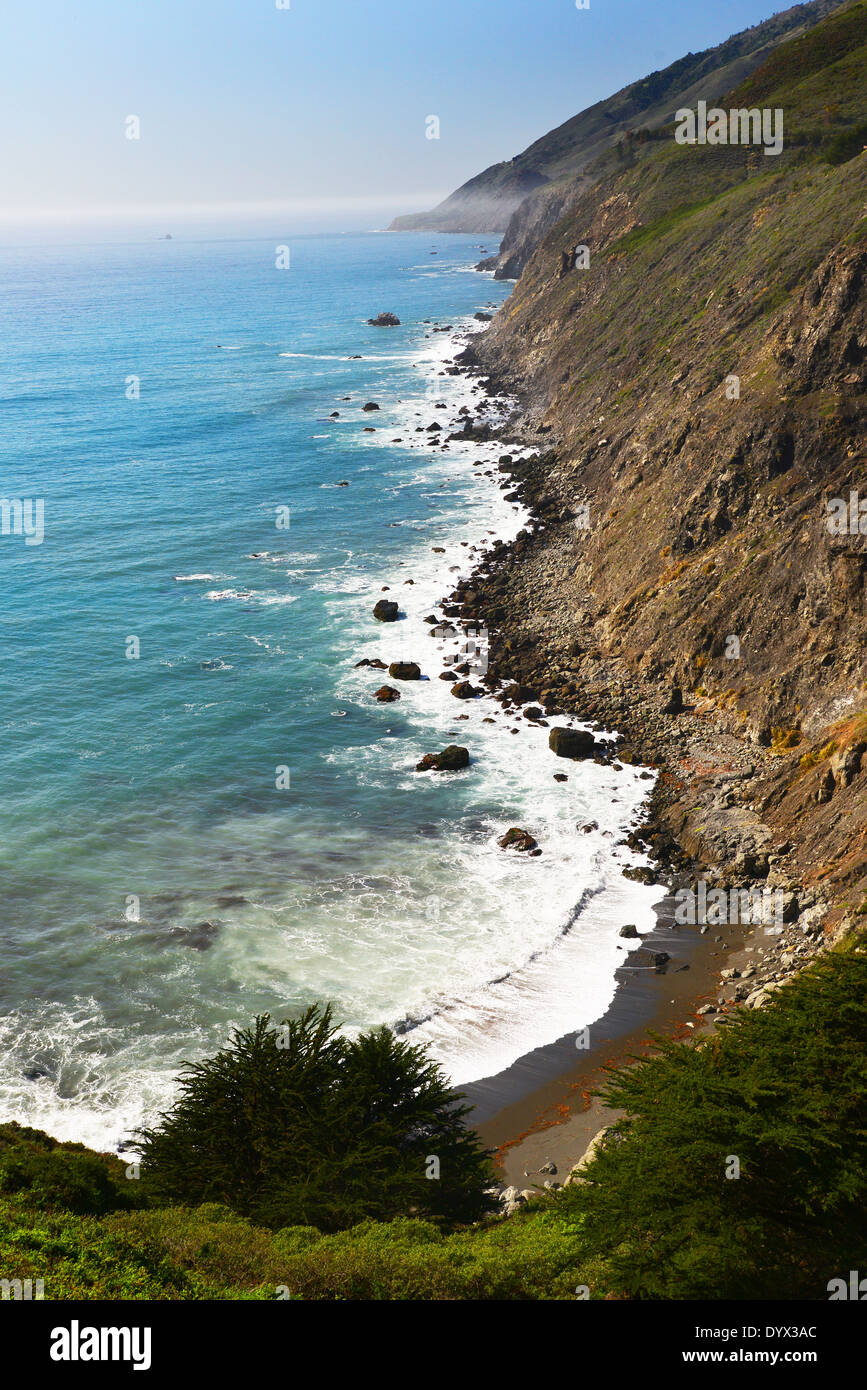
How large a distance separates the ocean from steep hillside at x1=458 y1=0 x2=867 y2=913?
18.9 feet

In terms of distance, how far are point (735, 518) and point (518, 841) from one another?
23596 mm

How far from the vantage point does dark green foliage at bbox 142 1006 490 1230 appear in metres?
21.4

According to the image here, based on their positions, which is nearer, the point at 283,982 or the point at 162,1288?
the point at 162,1288

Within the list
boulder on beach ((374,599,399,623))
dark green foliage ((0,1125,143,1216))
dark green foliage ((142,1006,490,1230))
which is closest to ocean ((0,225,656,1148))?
boulder on beach ((374,599,399,623))

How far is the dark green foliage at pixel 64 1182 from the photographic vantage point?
2005 cm

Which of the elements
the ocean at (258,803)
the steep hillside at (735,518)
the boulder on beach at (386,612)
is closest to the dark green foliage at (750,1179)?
the ocean at (258,803)

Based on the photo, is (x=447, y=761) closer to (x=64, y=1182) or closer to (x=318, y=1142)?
(x=318, y=1142)

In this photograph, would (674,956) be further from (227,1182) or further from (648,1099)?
(227,1182)

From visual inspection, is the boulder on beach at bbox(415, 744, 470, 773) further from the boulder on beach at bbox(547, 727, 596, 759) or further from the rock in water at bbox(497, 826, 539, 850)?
the rock in water at bbox(497, 826, 539, 850)

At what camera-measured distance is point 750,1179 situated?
57.4 ft

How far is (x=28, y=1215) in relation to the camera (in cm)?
1823

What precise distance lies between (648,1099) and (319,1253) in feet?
24.0

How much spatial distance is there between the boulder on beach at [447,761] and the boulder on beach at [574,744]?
15.5ft
